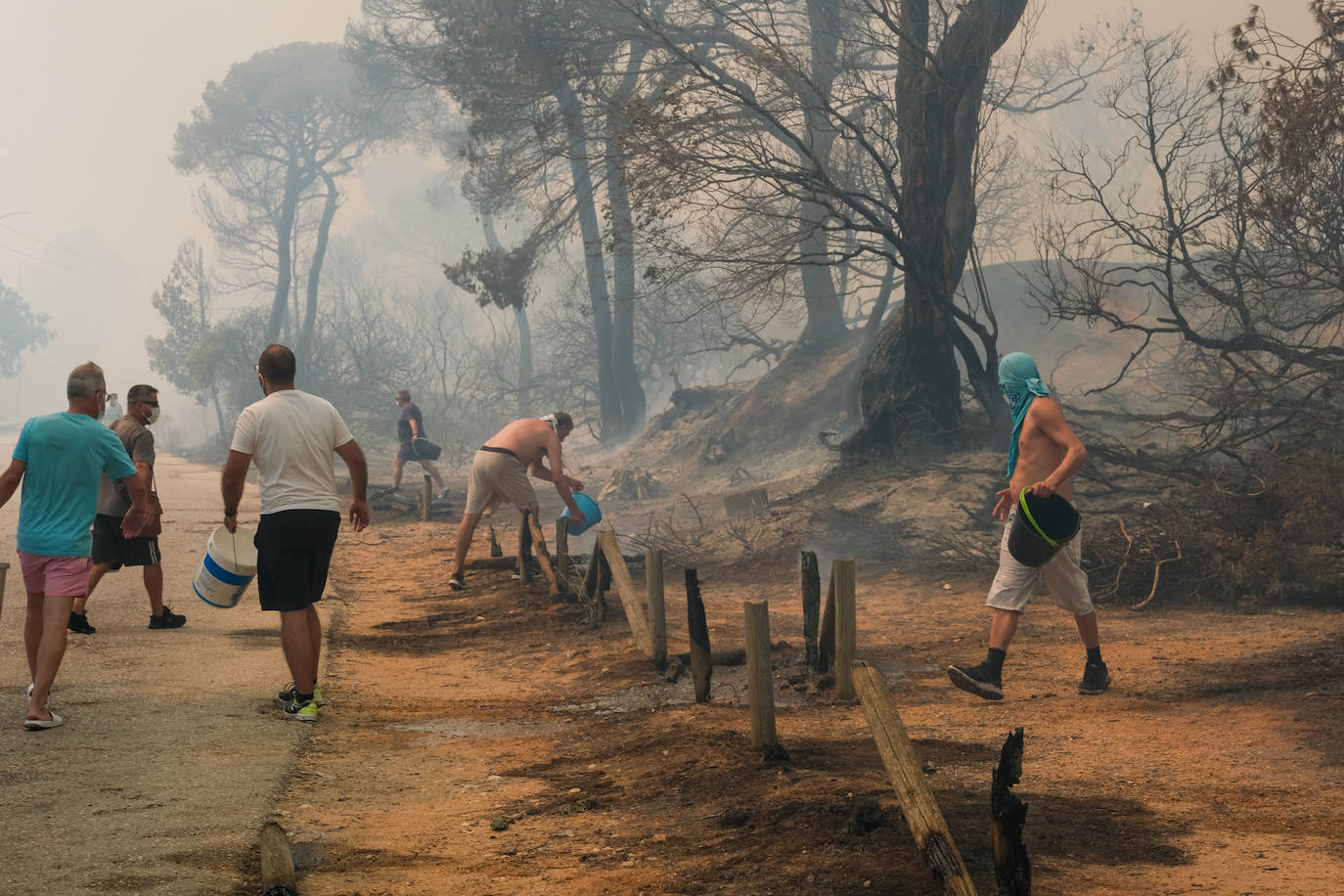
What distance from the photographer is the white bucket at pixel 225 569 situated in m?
6.89

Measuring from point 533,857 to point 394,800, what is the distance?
99 cm

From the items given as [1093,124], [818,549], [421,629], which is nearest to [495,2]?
[818,549]

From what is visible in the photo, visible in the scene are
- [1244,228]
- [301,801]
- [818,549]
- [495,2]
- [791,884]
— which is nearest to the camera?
[791,884]

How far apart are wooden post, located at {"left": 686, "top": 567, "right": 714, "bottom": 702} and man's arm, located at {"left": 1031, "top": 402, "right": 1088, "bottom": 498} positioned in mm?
1773

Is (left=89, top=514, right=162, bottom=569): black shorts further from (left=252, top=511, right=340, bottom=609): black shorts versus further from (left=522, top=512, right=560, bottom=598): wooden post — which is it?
(left=522, top=512, right=560, bottom=598): wooden post

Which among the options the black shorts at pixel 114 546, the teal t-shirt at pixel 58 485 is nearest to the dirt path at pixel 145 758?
the black shorts at pixel 114 546

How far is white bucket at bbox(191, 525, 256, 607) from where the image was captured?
22.6ft

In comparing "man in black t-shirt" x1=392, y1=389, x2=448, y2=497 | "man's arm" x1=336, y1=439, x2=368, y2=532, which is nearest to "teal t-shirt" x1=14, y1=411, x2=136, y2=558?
"man's arm" x1=336, y1=439, x2=368, y2=532

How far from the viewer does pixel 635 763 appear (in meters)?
5.19

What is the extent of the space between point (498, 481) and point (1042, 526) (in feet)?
17.7

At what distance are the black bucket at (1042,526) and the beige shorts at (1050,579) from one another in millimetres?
73

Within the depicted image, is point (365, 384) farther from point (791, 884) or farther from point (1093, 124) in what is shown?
point (1093, 124)

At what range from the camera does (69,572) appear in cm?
539

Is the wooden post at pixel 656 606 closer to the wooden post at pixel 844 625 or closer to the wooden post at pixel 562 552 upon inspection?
the wooden post at pixel 844 625
